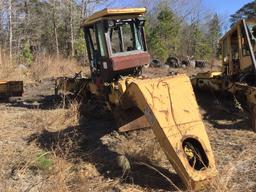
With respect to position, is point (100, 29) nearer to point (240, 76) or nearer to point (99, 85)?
point (99, 85)

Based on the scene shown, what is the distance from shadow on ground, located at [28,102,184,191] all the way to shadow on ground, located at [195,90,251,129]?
2104mm

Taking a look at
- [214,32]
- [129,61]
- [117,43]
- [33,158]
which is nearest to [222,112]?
[129,61]

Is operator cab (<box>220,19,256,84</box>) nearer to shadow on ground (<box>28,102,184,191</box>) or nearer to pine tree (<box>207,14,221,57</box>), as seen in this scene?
shadow on ground (<box>28,102,184,191</box>)

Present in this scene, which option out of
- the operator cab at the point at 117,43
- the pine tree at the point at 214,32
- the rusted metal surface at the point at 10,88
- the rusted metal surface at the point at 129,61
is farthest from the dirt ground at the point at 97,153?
the pine tree at the point at 214,32

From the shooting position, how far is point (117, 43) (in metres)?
9.66

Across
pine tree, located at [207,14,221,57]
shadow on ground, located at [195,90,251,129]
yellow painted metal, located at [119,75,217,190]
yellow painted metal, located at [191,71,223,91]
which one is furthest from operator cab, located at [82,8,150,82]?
pine tree, located at [207,14,221,57]

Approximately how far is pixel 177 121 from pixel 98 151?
70.0 inches

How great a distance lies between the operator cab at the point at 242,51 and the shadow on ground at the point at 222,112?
604 mm

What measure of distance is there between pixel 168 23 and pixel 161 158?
80.6 ft

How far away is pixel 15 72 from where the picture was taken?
19953 millimetres

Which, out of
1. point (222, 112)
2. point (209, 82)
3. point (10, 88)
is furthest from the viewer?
point (10, 88)

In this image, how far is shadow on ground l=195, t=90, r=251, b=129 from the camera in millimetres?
9156

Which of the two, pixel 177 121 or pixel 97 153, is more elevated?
pixel 177 121

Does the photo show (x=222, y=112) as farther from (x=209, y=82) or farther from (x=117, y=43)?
(x=117, y=43)
